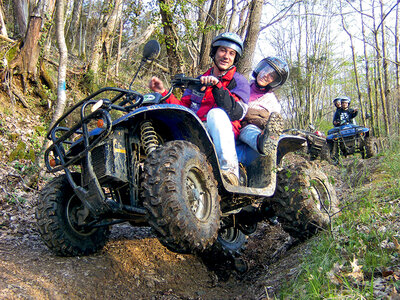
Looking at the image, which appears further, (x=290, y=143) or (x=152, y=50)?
(x=290, y=143)

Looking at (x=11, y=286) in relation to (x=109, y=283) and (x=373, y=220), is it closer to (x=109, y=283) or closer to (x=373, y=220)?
(x=109, y=283)

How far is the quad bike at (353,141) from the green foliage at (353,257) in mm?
9730

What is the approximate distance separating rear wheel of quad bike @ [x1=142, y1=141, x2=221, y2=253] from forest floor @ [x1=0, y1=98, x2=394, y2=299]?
0.65 m

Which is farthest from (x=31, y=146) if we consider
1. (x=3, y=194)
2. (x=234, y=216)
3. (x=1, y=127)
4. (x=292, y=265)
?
(x=292, y=265)

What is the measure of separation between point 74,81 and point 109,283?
7.46 m

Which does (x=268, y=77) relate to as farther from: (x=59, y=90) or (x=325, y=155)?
(x=325, y=155)

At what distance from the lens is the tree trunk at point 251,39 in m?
7.25

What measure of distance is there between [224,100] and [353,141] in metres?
10.6

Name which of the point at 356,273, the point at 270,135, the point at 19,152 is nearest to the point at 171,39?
the point at 19,152

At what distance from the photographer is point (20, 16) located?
8.03 m

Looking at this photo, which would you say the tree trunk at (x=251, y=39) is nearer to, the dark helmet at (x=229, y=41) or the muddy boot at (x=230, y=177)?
the dark helmet at (x=229, y=41)

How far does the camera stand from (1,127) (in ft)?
21.0

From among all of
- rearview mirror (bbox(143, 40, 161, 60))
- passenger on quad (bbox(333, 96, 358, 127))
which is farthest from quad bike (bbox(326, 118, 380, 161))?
rearview mirror (bbox(143, 40, 161, 60))

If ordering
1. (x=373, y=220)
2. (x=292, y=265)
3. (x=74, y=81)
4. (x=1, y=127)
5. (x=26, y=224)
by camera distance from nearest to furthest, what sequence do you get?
(x=373, y=220)
(x=292, y=265)
(x=26, y=224)
(x=1, y=127)
(x=74, y=81)
